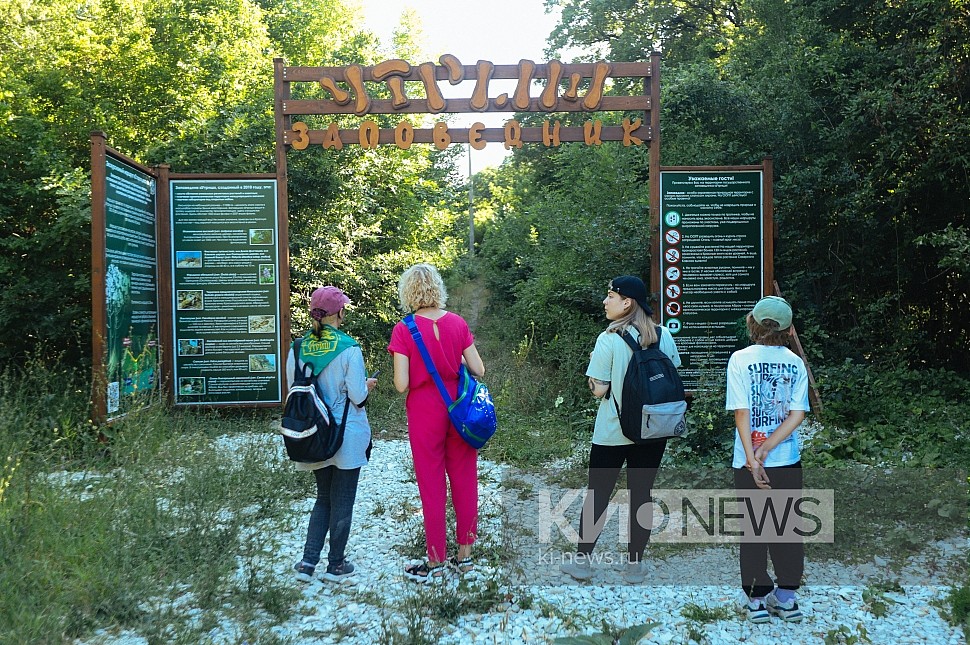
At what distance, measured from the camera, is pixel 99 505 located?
4.91 metres

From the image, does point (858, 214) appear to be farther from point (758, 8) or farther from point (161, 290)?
point (161, 290)

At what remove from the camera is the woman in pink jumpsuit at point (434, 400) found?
4406mm

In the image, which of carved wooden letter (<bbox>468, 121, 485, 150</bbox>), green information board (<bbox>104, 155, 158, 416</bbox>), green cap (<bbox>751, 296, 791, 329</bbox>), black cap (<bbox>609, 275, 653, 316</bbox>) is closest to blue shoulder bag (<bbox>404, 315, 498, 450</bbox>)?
black cap (<bbox>609, 275, 653, 316</bbox>)

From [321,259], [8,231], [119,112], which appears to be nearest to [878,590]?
[321,259]

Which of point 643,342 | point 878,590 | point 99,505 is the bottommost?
point 878,590

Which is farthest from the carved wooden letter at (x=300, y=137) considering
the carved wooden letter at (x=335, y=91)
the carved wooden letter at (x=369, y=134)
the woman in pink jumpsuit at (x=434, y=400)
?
the woman in pink jumpsuit at (x=434, y=400)

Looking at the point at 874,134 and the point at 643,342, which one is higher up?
the point at 874,134

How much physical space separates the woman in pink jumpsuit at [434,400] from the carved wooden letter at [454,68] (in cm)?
475

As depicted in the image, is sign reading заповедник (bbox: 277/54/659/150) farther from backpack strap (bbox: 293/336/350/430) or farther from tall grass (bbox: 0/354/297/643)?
backpack strap (bbox: 293/336/350/430)

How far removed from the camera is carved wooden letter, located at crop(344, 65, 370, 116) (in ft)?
28.1

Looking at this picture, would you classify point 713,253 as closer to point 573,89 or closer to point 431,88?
point 573,89

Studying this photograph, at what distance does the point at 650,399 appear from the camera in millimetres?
4207

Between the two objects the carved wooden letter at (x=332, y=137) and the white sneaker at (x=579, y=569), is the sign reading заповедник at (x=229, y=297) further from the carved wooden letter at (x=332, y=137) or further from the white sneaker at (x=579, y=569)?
the white sneaker at (x=579, y=569)

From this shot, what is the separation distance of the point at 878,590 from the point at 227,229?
7549 millimetres
